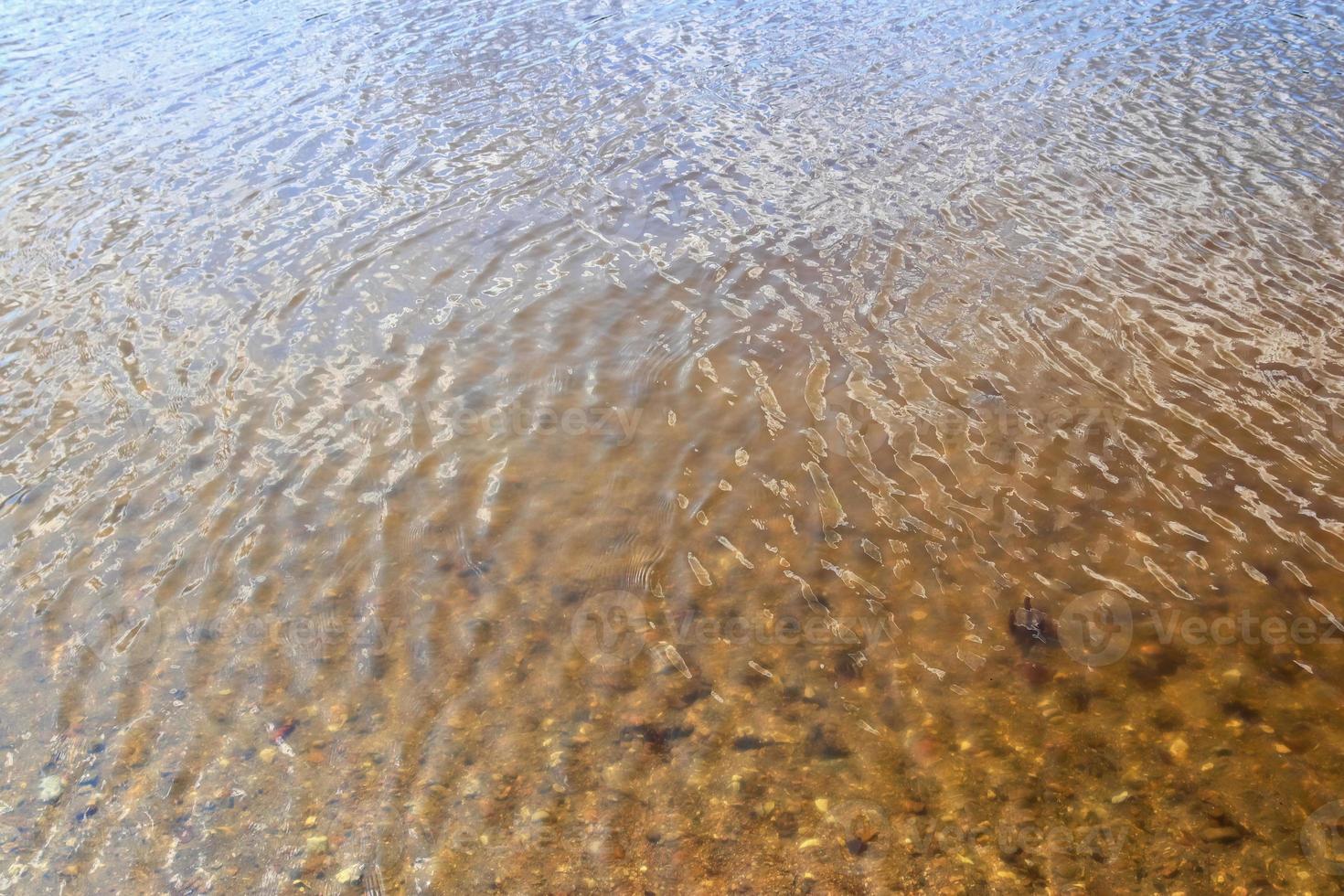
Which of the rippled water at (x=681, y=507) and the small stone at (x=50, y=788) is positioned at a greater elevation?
the small stone at (x=50, y=788)

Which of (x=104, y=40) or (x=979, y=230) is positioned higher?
(x=104, y=40)

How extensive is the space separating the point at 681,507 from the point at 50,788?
375cm

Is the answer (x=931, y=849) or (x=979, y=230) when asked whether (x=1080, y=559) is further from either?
(x=979, y=230)

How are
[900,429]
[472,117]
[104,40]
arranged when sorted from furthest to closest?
[104,40], [472,117], [900,429]

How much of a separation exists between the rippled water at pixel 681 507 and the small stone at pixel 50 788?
5 centimetres

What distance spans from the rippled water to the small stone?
5 cm

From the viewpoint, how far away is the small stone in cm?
466

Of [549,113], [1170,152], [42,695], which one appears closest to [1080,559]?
[42,695]

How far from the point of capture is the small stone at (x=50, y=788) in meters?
4.66

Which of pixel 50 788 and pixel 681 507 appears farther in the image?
pixel 681 507

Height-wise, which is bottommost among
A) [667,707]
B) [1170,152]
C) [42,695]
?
[1170,152]

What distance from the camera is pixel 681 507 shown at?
6480mm

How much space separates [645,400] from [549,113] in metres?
7.60

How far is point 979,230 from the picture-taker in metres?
10.0
